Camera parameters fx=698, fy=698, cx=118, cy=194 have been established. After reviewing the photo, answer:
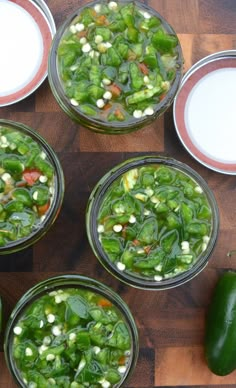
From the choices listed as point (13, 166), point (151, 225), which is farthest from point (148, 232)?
point (13, 166)

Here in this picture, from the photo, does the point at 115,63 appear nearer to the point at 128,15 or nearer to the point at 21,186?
the point at 128,15

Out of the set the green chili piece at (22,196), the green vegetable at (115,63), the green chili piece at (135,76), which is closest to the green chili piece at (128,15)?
the green vegetable at (115,63)

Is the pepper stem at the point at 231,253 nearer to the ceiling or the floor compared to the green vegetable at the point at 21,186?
nearer to the floor

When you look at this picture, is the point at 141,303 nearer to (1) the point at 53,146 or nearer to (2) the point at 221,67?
(1) the point at 53,146

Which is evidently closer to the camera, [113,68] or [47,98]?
[113,68]

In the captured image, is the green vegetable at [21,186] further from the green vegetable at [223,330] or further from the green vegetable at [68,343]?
the green vegetable at [223,330]

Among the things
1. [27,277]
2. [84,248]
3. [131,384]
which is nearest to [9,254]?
[27,277]

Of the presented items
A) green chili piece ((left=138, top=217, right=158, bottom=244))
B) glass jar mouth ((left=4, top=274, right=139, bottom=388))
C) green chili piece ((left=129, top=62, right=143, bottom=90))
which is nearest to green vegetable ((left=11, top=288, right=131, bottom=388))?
glass jar mouth ((left=4, top=274, right=139, bottom=388))
